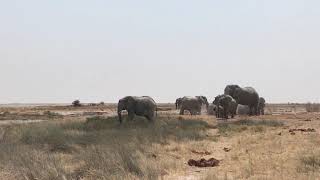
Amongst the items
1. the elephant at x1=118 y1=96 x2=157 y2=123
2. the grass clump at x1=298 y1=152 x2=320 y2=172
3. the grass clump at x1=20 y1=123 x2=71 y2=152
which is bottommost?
the grass clump at x1=298 y1=152 x2=320 y2=172

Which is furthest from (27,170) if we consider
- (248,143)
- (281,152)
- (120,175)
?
(248,143)

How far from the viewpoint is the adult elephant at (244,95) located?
146 feet

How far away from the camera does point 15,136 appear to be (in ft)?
80.5

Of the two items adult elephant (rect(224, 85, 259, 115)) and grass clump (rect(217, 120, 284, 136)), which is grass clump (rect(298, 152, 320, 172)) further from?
adult elephant (rect(224, 85, 259, 115))

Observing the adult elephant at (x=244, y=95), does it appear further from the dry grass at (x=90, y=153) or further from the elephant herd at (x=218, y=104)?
the dry grass at (x=90, y=153)

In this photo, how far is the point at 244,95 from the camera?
44.4m

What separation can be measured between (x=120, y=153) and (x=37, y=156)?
88.7 inches

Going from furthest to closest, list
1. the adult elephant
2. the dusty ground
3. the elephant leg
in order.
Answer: the adult elephant, the elephant leg, the dusty ground

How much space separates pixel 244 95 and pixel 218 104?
12.9ft

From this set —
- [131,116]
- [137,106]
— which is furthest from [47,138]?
[137,106]

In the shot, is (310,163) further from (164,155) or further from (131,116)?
(131,116)

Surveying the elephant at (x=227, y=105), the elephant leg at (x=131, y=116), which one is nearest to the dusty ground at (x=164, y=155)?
the elephant leg at (x=131, y=116)

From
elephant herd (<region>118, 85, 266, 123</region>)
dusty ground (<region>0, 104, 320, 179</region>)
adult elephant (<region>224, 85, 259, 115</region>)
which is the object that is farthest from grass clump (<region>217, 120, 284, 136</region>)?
adult elephant (<region>224, 85, 259, 115</region>)

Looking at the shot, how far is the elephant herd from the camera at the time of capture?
34.2 meters
